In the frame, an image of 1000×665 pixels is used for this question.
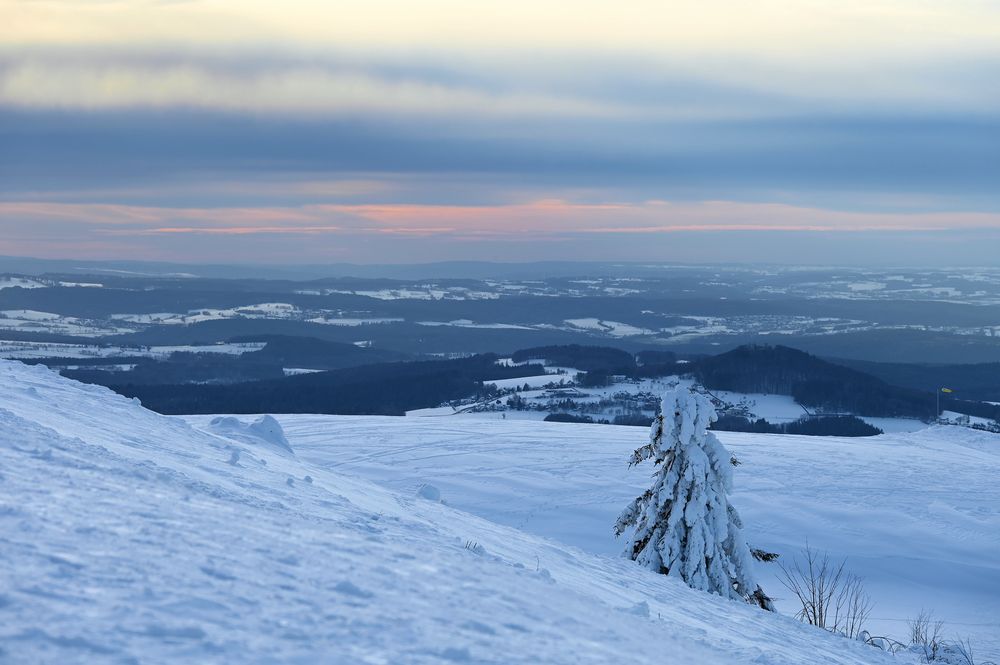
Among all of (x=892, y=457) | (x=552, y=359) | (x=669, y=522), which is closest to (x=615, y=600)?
A: (x=669, y=522)

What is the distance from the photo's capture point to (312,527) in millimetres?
6836

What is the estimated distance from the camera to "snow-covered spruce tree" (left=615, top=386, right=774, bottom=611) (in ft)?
47.2

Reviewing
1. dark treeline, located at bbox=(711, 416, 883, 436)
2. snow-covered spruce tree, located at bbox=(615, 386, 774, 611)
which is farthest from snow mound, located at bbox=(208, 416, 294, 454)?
dark treeline, located at bbox=(711, 416, 883, 436)

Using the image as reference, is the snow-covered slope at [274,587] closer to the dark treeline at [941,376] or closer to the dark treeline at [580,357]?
the dark treeline at [580,357]

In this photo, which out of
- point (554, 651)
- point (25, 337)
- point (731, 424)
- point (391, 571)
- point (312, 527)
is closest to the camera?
point (554, 651)

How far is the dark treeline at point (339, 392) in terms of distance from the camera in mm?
112125

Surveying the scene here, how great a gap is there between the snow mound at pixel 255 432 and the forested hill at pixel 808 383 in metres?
112

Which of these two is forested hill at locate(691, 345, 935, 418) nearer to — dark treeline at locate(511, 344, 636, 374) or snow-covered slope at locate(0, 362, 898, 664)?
dark treeline at locate(511, 344, 636, 374)

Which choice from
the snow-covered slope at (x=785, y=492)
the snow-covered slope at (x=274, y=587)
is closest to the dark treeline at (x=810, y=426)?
the snow-covered slope at (x=785, y=492)

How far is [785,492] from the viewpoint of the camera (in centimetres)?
2873

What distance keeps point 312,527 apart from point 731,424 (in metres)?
95.9

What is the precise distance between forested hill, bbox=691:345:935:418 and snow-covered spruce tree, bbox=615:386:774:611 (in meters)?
109

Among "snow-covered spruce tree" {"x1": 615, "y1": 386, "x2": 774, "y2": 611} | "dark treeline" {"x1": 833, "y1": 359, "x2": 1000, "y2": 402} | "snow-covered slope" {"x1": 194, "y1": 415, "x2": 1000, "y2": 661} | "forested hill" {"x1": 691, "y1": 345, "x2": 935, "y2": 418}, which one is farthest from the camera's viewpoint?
"dark treeline" {"x1": 833, "y1": 359, "x2": 1000, "y2": 402}

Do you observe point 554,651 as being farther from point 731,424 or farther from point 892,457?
point 731,424
